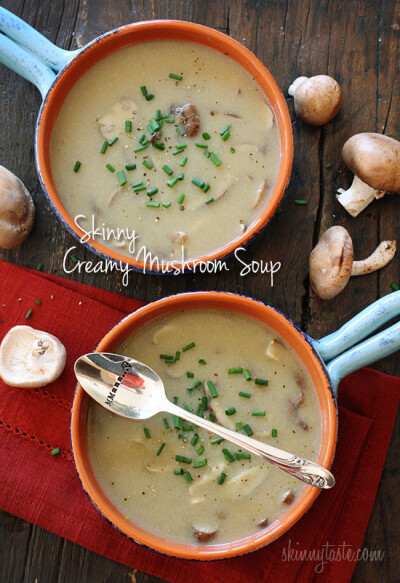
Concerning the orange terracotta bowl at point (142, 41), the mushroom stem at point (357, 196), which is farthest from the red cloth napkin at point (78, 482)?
the mushroom stem at point (357, 196)

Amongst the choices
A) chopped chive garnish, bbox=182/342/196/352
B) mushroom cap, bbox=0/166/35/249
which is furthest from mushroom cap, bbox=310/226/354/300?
mushroom cap, bbox=0/166/35/249

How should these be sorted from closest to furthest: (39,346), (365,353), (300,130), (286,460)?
(286,460) → (365,353) → (39,346) → (300,130)

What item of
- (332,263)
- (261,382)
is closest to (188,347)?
(261,382)

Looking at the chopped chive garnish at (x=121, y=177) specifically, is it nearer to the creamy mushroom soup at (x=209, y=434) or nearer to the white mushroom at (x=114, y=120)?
the white mushroom at (x=114, y=120)

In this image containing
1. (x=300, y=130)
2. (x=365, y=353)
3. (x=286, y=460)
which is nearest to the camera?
(x=286, y=460)

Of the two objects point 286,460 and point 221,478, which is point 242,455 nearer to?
point 221,478

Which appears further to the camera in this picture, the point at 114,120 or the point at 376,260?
the point at 376,260
